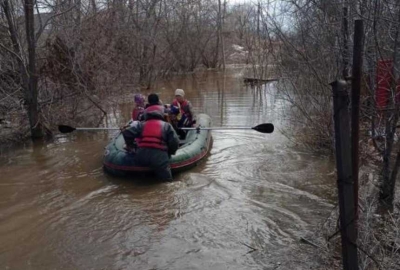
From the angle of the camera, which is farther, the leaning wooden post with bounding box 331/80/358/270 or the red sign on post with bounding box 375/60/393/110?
the red sign on post with bounding box 375/60/393/110

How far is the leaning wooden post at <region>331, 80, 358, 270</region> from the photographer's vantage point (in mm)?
2955

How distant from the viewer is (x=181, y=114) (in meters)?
9.03

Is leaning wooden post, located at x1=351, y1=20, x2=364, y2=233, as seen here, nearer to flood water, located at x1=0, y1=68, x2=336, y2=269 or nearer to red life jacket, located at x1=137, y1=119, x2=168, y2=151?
flood water, located at x1=0, y1=68, x2=336, y2=269

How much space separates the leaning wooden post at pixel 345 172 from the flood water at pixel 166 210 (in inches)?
46.7

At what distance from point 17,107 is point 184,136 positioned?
442 centimetres

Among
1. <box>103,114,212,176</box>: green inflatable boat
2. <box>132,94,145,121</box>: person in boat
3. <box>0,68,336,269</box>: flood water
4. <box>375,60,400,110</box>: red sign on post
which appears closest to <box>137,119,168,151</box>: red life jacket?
<box>103,114,212,176</box>: green inflatable boat

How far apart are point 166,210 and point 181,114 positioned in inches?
A: 127

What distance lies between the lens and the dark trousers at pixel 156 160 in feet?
23.1

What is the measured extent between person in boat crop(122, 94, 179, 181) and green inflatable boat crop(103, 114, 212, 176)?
0.59 feet

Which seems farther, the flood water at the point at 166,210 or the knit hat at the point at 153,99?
the knit hat at the point at 153,99

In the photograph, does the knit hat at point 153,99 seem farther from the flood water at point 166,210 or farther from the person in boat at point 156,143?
the flood water at point 166,210

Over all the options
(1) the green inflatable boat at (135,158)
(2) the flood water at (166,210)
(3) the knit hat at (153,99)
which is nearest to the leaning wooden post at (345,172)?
(2) the flood water at (166,210)

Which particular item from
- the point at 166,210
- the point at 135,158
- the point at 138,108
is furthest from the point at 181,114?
the point at 166,210

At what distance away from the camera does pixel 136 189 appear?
7.04 metres
